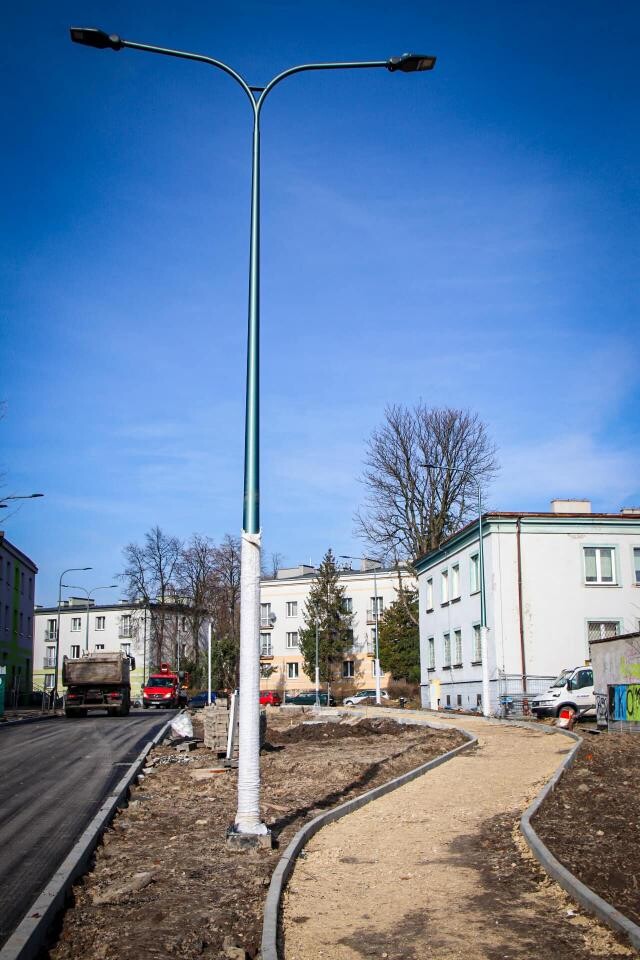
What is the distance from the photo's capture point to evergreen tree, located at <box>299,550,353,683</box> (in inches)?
2955

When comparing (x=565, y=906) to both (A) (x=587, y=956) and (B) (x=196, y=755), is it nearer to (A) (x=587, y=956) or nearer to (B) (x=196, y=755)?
(A) (x=587, y=956)

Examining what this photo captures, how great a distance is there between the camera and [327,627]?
248 feet

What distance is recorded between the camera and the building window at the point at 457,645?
42344 mm

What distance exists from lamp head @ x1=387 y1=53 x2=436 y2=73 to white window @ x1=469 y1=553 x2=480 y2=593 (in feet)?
99.7

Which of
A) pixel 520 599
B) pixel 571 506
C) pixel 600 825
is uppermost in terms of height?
pixel 571 506

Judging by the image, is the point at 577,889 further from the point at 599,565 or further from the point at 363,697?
the point at 363,697

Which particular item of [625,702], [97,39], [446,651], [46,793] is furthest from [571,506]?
[97,39]

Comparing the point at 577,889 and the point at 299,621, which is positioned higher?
the point at 299,621

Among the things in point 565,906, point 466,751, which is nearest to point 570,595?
point 466,751

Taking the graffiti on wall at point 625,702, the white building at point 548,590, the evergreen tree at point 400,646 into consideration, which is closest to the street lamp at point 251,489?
the graffiti on wall at point 625,702

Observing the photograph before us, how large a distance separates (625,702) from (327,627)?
2161 inches

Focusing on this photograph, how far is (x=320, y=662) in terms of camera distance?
74688 millimetres

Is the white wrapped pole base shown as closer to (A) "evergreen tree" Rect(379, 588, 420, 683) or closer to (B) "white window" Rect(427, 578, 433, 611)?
(B) "white window" Rect(427, 578, 433, 611)

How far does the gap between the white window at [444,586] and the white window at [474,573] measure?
4.09 metres
